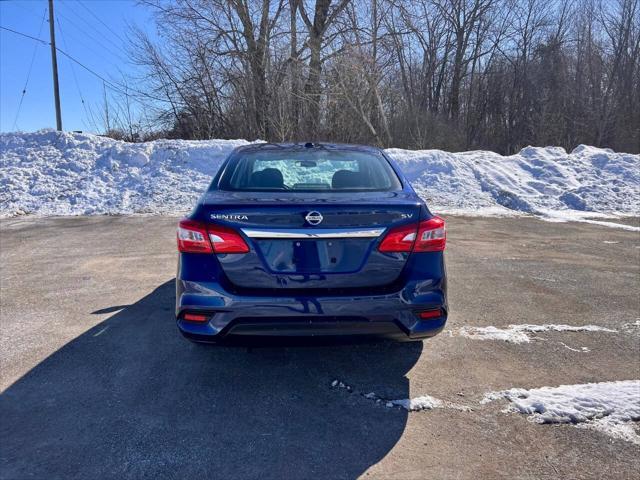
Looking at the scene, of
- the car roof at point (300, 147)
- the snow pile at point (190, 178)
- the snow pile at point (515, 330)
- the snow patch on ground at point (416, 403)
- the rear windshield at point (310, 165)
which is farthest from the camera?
the snow pile at point (190, 178)

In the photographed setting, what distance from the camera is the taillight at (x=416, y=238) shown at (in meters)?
2.71

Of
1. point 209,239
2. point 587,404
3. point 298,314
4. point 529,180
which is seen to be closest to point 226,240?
point 209,239

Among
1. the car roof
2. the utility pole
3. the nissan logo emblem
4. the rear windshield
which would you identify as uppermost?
the utility pole

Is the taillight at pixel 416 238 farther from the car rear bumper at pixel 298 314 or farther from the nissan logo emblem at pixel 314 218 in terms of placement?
the nissan logo emblem at pixel 314 218

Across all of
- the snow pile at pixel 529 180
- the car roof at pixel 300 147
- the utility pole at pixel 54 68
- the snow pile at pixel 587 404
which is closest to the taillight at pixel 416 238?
the snow pile at pixel 587 404

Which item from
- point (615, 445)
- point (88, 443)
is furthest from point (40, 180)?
point (615, 445)

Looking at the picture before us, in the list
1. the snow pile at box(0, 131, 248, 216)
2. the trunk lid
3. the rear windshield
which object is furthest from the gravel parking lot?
the snow pile at box(0, 131, 248, 216)

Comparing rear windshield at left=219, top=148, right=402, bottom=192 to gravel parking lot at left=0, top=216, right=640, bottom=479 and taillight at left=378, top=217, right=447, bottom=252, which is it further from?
gravel parking lot at left=0, top=216, right=640, bottom=479

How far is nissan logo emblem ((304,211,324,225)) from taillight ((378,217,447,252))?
40 centimetres

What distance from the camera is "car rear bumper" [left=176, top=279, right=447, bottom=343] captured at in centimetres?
264

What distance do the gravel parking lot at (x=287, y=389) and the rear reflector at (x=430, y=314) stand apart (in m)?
0.57

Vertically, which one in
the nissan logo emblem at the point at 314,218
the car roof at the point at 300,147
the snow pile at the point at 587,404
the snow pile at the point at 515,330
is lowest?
the snow pile at the point at 587,404

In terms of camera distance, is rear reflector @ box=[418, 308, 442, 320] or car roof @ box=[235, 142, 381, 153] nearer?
rear reflector @ box=[418, 308, 442, 320]

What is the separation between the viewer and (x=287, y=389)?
303 cm
